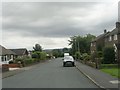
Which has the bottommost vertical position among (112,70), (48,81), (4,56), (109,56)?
(48,81)

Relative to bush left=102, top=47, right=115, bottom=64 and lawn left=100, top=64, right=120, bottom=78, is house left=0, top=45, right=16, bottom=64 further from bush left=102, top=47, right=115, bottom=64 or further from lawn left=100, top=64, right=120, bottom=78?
lawn left=100, top=64, right=120, bottom=78

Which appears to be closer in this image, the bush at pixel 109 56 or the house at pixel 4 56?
the bush at pixel 109 56

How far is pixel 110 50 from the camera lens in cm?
4850

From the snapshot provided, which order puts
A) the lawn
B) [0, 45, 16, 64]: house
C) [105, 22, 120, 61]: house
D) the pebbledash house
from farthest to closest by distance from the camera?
[0, 45, 16, 64]: house → the pebbledash house → [105, 22, 120, 61]: house → the lawn

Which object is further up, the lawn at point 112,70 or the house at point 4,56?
the house at point 4,56

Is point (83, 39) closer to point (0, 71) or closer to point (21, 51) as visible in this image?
point (21, 51)

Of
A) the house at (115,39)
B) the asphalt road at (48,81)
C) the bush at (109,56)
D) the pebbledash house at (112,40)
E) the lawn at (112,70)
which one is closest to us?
the asphalt road at (48,81)

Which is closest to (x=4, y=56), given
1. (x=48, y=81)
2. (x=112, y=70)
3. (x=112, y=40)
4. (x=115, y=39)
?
(x=112, y=40)

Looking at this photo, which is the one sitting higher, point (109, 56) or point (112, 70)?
point (109, 56)

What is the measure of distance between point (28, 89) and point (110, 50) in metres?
33.6

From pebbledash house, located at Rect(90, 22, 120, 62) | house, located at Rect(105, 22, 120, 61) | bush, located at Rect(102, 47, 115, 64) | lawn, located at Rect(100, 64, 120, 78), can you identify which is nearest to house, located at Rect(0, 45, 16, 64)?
pebbledash house, located at Rect(90, 22, 120, 62)

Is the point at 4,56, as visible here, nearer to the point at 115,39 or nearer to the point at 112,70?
the point at 115,39

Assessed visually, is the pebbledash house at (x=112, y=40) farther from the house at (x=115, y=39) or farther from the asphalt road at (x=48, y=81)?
the asphalt road at (x=48, y=81)

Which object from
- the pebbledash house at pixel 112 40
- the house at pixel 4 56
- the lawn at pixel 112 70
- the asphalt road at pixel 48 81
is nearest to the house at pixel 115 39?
the pebbledash house at pixel 112 40
